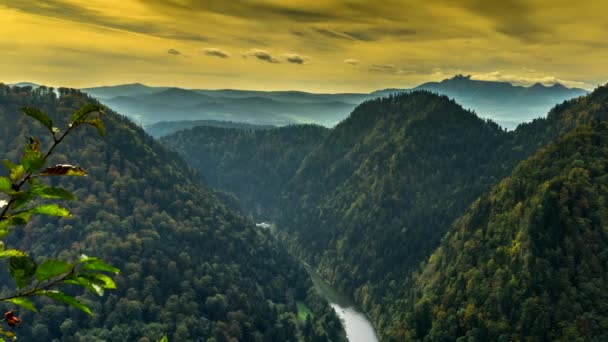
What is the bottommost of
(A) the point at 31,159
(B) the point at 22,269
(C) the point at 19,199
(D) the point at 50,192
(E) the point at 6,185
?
(B) the point at 22,269

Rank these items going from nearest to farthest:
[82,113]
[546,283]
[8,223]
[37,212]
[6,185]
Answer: [6,185] → [82,113] → [37,212] → [8,223] → [546,283]

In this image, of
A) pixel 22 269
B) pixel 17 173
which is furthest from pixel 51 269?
pixel 17 173

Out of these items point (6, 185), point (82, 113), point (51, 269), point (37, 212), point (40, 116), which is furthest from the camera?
point (37, 212)

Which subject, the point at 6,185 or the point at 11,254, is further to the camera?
the point at 11,254

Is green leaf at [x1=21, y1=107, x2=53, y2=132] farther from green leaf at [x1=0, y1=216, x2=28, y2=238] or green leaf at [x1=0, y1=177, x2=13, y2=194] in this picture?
green leaf at [x1=0, y1=216, x2=28, y2=238]

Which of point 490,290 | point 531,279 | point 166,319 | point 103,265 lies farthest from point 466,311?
point 103,265

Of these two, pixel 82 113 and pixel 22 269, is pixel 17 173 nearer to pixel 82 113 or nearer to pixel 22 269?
pixel 82 113

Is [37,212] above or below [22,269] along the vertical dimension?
above

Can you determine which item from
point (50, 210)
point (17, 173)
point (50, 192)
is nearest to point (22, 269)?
point (50, 210)
